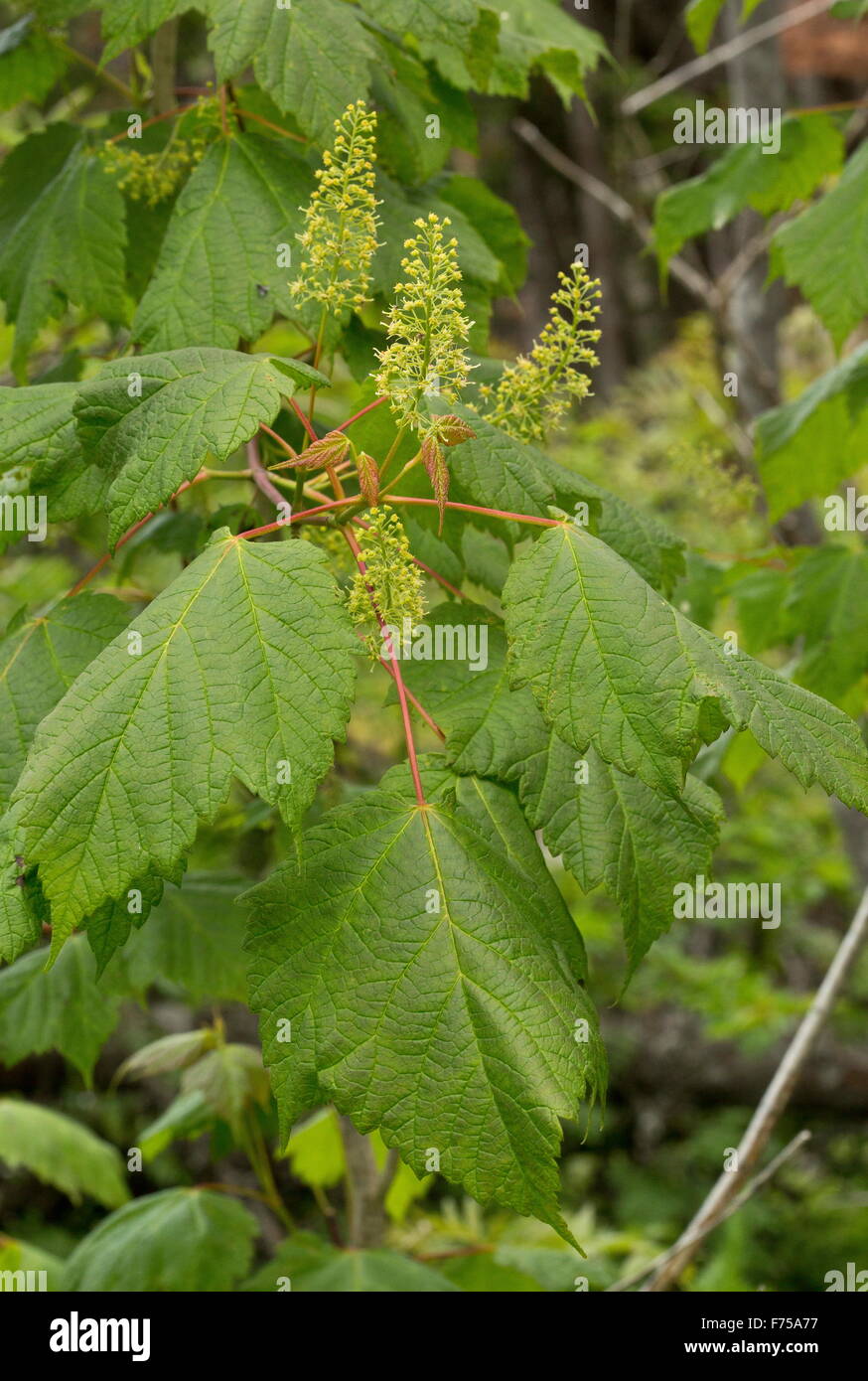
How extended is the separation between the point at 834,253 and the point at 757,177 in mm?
378

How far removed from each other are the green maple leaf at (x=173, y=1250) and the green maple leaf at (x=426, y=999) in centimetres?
120

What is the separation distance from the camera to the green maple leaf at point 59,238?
1533mm

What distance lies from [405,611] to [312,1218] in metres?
4.56

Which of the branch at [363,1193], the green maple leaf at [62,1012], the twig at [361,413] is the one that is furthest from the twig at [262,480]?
the branch at [363,1193]

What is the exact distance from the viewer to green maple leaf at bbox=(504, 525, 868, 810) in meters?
1.01

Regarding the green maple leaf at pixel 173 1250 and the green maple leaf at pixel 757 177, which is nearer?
the green maple leaf at pixel 173 1250

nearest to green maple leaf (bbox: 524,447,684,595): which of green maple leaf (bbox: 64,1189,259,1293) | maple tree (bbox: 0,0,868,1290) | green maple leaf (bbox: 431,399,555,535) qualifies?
maple tree (bbox: 0,0,868,1290)

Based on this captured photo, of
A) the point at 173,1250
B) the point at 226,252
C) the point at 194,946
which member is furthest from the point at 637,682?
the point at 173,1250

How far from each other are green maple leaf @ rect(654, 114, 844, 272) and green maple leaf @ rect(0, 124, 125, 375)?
3.81 feet

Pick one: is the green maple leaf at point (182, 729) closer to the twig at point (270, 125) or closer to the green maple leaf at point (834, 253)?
the twig at point (270, 125)

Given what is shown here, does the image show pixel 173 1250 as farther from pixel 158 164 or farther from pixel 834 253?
pixel 834 253

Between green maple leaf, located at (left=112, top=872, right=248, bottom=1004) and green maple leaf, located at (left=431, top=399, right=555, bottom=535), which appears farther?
green maple leaf, located at (left=112, top=872, right=248, bottom=1004)

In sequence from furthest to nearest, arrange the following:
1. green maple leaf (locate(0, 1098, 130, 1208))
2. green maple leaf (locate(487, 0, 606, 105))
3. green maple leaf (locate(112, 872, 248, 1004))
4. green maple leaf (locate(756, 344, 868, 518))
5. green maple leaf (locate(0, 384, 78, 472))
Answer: green maple leaf (locate(0, 1098, 130, 1208)) < green maple leaf (locate(756, 344, 868, 518)) < green maple leaf (locate(112, 872, 248, 1004)) < green maple leaf (locate(487, 0, 606, 105)) < green maple leaf (locate(0, 384, 78, 472))

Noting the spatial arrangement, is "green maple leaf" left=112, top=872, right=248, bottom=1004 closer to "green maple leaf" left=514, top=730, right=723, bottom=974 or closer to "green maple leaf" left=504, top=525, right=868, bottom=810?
"green maple leaf" left=514, top=730, right=723, bottom=974
